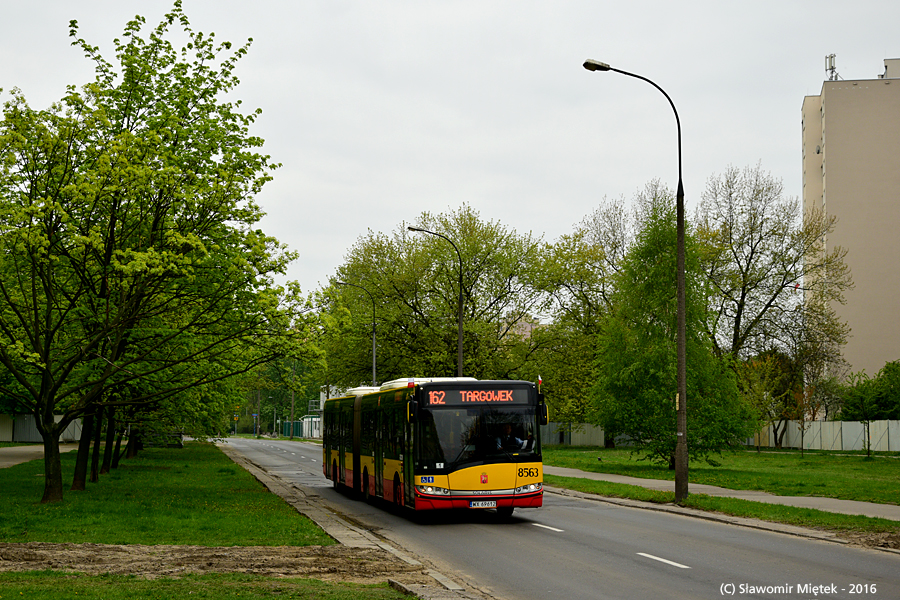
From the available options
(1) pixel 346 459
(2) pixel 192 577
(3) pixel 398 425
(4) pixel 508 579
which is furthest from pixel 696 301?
(2) pixel 192 577

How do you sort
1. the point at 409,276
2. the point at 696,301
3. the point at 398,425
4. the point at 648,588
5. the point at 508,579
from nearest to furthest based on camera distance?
1. the point at 648,588
2. the point at 508,579
3. the point at 398,425
4. the point at 696,301
5. the point at 409,276

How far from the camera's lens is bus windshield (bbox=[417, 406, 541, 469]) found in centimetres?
1786

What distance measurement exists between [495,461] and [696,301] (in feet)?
60.9

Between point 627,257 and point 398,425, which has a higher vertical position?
point 627,257

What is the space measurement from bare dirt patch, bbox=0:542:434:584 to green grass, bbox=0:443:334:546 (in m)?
0.74

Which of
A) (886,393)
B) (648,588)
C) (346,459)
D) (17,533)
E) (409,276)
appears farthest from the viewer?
(886,393)

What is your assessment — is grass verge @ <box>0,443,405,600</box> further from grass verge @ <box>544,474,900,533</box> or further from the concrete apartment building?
the concrete apartment building

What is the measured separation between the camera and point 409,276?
51688mm

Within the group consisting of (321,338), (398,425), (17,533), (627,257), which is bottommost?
(17,533)

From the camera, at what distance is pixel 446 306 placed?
51219 mm

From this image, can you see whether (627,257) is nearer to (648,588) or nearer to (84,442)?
(84,442)

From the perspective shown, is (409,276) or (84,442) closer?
(84,442)

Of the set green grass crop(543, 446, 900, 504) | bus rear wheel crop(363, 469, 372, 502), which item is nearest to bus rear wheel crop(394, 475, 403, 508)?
bus rear wheel crop(363, 469, 372, 502)

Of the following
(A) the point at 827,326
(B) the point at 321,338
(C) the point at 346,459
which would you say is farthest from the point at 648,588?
(A) the point at 827,326
